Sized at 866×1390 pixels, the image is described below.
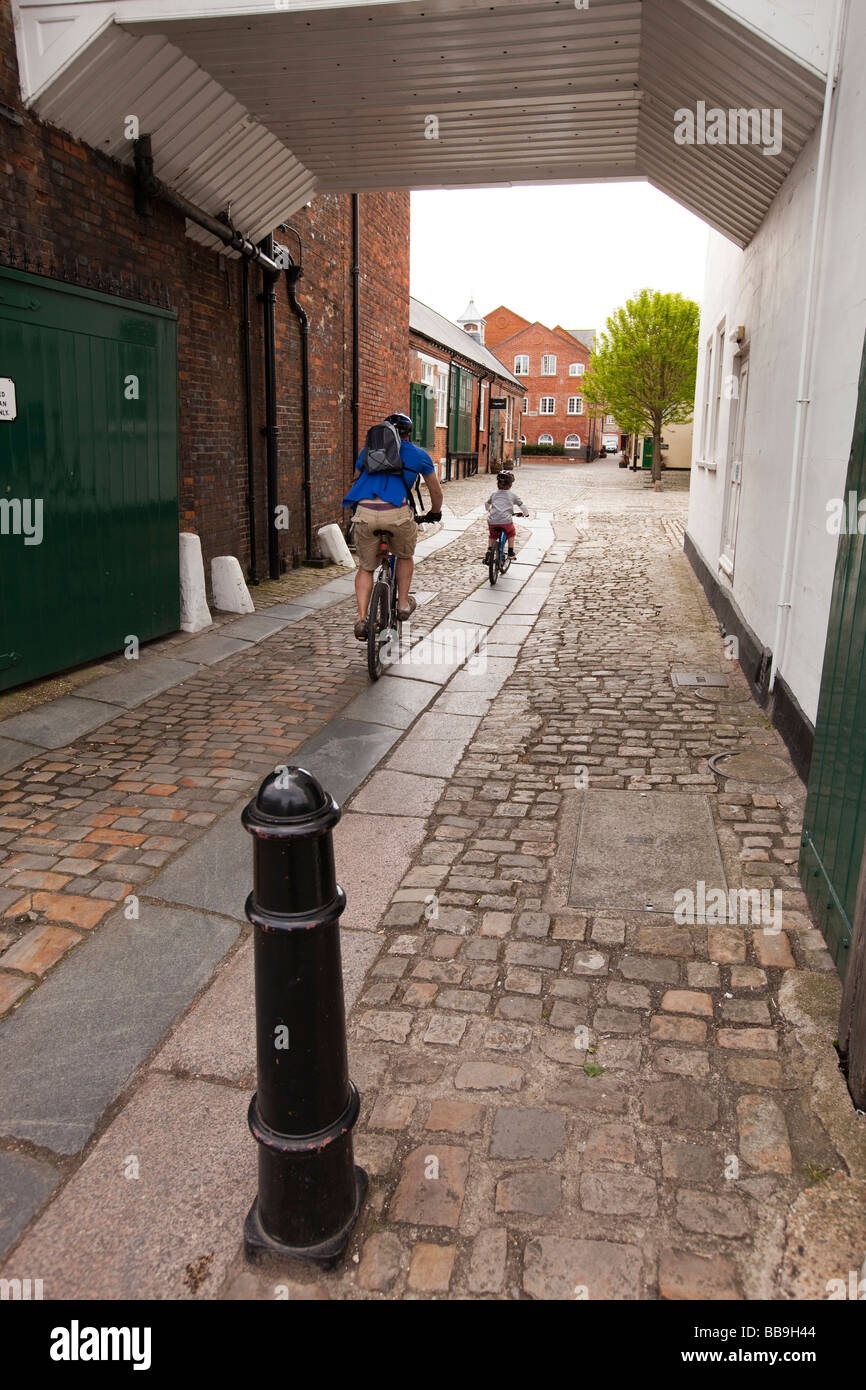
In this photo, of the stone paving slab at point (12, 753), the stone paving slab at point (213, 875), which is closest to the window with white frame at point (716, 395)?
the stone paving slab at point (12, 753)

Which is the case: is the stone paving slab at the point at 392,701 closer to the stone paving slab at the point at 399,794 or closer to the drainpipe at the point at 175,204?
the stone paving slab at the point at 399,794

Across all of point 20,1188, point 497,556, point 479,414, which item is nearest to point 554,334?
point 479,414

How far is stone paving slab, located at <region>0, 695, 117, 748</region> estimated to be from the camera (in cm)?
543

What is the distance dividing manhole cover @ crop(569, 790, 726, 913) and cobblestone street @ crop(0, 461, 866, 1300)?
0.06 ft

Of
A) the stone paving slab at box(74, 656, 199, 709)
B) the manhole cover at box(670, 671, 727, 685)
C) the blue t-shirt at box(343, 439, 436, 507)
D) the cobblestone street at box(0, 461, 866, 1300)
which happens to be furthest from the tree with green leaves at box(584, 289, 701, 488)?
the cobblestone street at box(0, 461, 866, 1300)

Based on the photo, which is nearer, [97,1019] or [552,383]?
[97,1019]

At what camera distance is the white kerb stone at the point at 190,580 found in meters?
8.10

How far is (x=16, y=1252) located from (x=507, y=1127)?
1206 mm

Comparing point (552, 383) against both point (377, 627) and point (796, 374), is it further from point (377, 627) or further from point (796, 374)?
point (796, 374)

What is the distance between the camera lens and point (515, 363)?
6962cm

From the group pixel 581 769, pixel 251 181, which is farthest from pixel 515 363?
pixel 581 769

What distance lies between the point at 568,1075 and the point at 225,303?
28.3ft

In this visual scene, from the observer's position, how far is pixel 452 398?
3036cm
